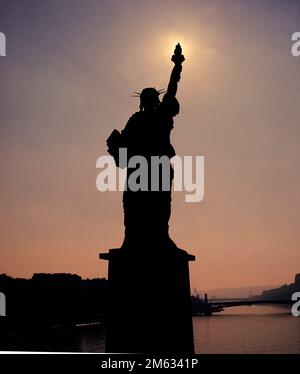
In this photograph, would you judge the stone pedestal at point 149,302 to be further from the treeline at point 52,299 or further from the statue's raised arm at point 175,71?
the treeline at point 52,299

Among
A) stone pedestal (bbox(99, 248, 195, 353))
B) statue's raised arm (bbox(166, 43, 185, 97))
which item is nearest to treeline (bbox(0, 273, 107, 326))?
stone pedestal (bbox(99, 248, 195, 353))

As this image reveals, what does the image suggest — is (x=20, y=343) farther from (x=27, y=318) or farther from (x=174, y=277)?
(x=174, y=277)

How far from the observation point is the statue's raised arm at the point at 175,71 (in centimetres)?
508

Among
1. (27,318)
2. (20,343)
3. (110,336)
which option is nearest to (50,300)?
(27,318)

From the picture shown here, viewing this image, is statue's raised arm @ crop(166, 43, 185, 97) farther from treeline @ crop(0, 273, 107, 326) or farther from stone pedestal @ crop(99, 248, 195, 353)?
treeline @ crop(0, 273, 107, 326)

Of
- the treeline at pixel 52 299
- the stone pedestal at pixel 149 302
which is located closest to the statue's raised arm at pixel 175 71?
the stone pedestal at pixel 149 302

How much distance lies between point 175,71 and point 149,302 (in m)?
2.76

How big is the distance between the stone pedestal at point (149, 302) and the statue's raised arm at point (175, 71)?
1954 millimetres

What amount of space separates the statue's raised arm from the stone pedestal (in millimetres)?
1954

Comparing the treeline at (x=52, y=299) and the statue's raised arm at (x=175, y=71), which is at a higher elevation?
the statue's raised arm at (x=175, y=71)

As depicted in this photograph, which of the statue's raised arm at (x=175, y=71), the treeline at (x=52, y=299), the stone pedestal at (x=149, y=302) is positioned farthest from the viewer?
the treeline at (x=52, y=299)
